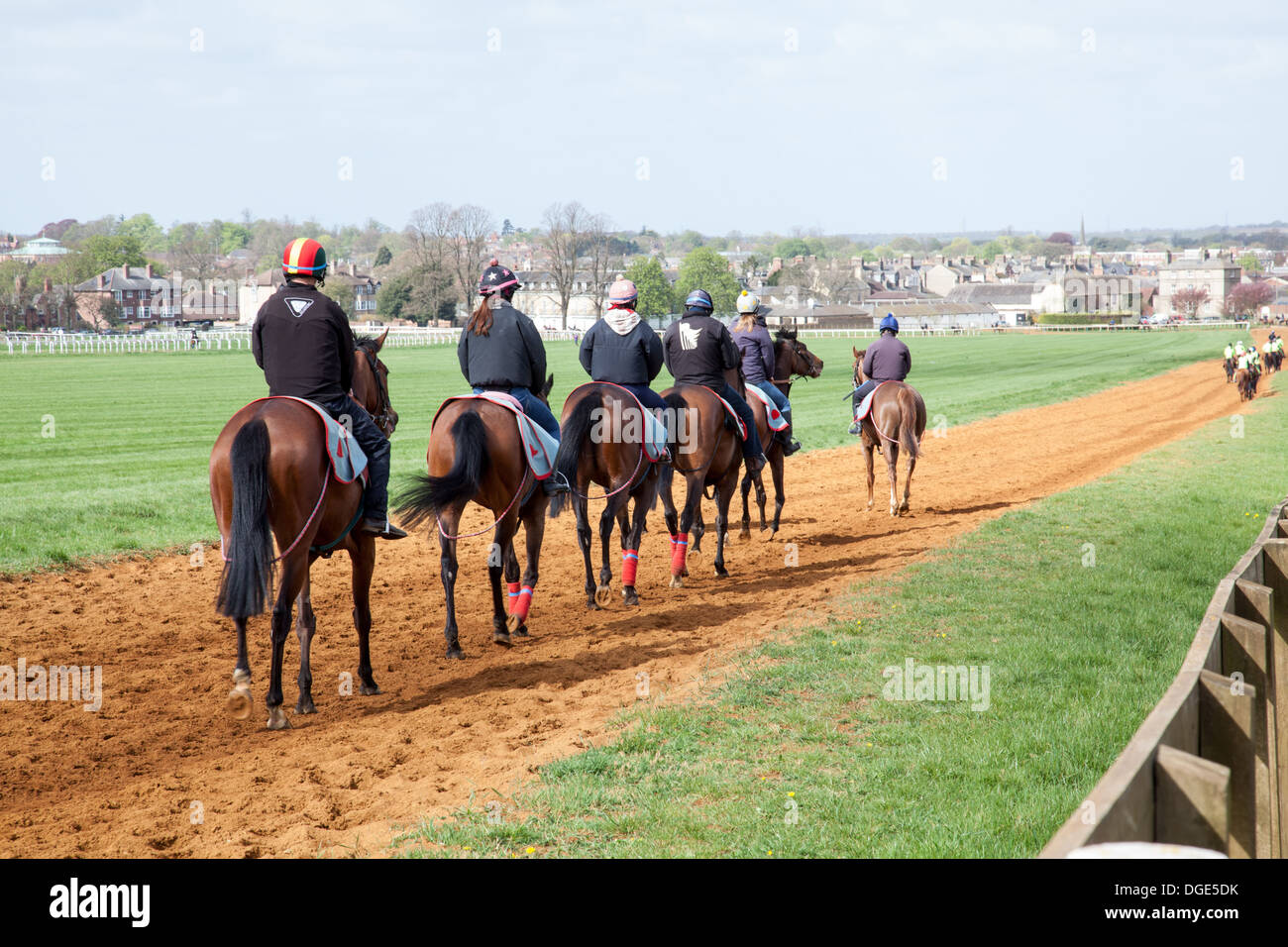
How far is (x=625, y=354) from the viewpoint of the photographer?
36.1 feet

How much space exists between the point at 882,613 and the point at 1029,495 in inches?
337

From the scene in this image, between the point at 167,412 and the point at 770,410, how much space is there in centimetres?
2249

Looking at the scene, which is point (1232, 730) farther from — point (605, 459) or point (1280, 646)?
point (605, 459)

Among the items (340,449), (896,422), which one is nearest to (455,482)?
(340,449)

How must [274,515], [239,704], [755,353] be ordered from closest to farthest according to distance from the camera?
[239,704]
[274,515]
[755,353]

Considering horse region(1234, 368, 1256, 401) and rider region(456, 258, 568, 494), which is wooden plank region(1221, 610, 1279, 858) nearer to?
rider region(456, 258, 568, 494)

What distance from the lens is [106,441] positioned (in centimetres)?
2417

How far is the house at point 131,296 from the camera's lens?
125 m

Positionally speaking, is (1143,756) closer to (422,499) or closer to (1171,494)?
(422,499)

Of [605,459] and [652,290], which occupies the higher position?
[652,290]

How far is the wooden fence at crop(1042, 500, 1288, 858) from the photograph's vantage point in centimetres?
270

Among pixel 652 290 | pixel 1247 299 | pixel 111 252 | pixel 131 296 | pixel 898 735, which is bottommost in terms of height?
pixel 898 735

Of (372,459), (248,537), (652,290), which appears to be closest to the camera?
(248,537)

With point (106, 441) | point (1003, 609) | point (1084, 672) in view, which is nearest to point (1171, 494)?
point (1003, 609)
